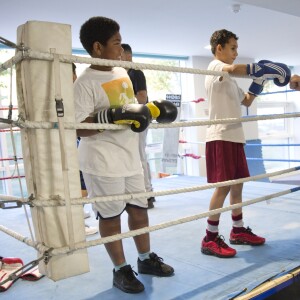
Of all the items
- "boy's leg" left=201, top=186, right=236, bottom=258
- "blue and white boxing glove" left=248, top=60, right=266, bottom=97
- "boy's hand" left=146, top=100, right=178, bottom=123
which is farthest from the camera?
"boy's leg" left=201, top=186, right=236, bottom=258

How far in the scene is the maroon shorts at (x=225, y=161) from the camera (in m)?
1.59

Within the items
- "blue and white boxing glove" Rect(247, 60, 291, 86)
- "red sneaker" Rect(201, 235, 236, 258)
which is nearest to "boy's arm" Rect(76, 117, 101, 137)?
"blue and white boxing glove" Rect(247, 60, 291, 86)

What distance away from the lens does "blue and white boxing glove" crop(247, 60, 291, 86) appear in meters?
1.34

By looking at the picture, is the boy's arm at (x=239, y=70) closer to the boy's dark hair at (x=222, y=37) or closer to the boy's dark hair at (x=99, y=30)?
the boy's dark hair at (x=222, y=37)

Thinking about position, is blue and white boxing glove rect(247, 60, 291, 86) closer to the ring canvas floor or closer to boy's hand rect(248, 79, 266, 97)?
boy's hand rect(248, 79, 266, 97)

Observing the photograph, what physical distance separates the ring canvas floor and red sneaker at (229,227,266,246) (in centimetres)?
3

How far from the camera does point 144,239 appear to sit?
137 centimetres

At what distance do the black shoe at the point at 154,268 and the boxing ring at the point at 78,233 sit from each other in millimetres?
30

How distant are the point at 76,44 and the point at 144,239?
149 inches

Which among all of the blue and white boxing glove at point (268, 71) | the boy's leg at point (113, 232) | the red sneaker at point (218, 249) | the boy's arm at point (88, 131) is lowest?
the red sneaker at point (218, 249)

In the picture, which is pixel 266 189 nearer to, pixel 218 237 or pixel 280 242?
pixel 280 242

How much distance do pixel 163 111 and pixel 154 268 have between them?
2.15ft

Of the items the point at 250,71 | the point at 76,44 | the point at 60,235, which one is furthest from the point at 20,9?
the point at 60,235

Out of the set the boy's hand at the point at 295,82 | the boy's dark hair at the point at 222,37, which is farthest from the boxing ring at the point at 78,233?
the boy's dark hair at the point at 222,37
